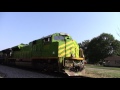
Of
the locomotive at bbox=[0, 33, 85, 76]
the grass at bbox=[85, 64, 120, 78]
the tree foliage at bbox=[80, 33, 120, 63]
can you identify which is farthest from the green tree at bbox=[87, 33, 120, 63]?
the locomotive at bbox=[0, 33, 85, 76]

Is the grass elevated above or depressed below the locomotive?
below

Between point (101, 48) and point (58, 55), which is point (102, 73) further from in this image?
point (101, 48)

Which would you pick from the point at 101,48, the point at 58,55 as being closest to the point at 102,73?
the point at 58,55

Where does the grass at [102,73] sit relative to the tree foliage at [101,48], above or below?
below

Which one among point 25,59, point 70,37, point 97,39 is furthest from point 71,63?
point 97,39

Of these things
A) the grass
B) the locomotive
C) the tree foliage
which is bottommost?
the grass

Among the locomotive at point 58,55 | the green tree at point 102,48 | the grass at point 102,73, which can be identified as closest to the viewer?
the locomotive at point 58,55

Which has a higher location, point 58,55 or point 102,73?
point 58,55

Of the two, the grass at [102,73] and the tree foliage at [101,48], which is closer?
the grass at [102,73]

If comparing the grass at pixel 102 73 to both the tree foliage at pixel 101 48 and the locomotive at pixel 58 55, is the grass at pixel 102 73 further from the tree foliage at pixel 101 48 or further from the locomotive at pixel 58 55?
the tree foliage at pixel 101 48

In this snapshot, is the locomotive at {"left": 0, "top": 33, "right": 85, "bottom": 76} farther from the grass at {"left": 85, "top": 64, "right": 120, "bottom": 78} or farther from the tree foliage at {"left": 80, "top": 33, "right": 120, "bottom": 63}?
the tree foliage at {"left": 80, "top": 33, "right": 120, "bottom": 63}

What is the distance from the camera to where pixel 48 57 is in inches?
647

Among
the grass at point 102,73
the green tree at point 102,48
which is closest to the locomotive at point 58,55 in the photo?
the grass at point 102,73
